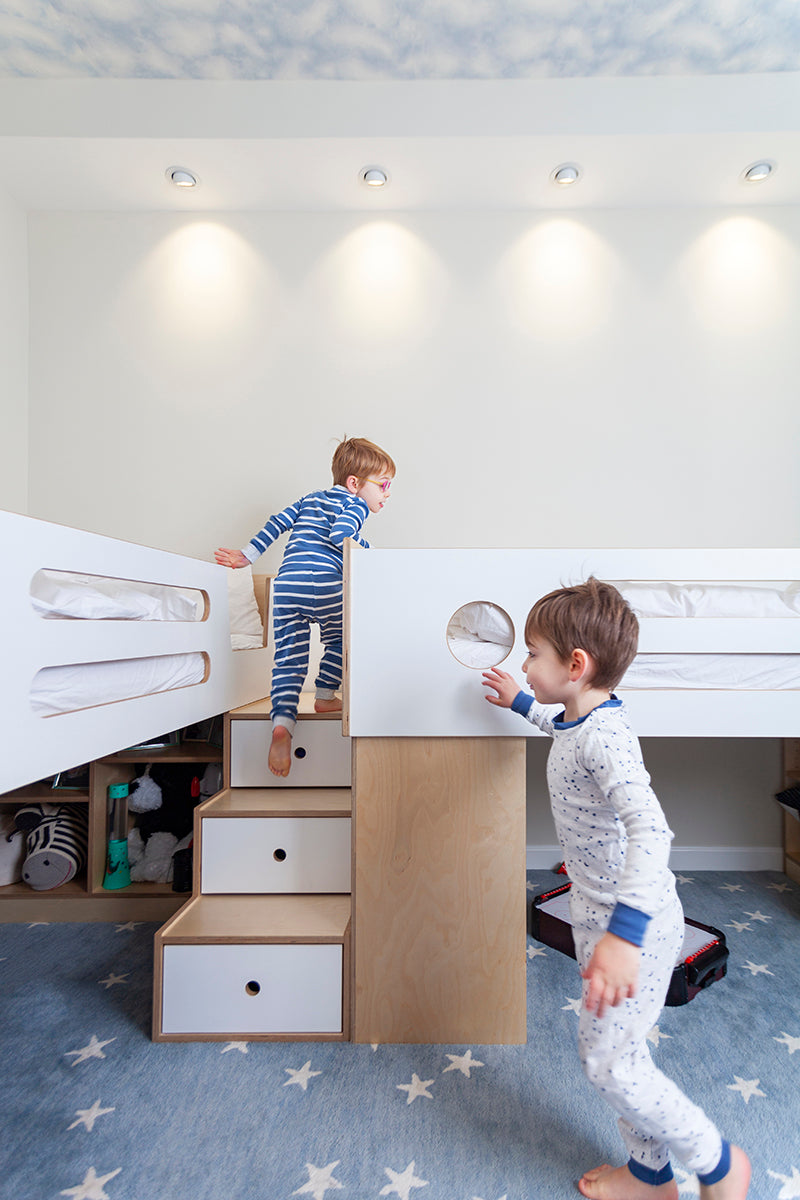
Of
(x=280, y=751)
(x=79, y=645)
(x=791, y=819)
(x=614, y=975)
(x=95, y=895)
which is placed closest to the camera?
(x=614, y=975)

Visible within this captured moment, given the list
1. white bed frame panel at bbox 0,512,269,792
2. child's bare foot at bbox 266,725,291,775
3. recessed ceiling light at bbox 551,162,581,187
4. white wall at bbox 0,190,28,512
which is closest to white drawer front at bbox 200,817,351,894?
child's bare foot at bbox 266,725,291,775

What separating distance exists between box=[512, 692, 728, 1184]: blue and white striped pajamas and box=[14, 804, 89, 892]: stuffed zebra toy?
5.29 feet

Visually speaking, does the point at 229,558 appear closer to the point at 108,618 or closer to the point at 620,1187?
the point at 108,618

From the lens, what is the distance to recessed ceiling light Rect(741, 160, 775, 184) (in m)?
2.18

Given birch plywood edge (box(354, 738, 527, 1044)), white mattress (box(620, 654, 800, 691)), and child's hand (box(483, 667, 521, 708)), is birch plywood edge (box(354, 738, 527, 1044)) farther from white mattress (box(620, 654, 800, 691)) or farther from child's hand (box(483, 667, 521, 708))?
white mattress (box(620, 654, 800, 691))

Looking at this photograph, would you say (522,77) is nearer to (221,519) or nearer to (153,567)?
(221,519)

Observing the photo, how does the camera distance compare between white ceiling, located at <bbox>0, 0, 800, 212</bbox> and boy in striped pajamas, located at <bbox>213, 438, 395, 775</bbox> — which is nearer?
boy in striped pajamas, located at <bbox>213, 438, 395, 775</bbox>

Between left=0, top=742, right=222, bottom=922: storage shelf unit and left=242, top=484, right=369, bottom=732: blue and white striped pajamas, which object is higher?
left=242, top=484, right=369, bottom=732: blue and white striped pajamas

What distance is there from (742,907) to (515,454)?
1671 millimetres

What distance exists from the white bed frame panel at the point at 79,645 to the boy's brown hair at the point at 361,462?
1.63 ft

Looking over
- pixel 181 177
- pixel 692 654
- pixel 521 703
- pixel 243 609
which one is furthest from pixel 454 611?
pixel 181 177

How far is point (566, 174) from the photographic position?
2199 mm

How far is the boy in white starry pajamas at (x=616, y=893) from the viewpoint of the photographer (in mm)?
848

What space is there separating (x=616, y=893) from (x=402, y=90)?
2377mm
